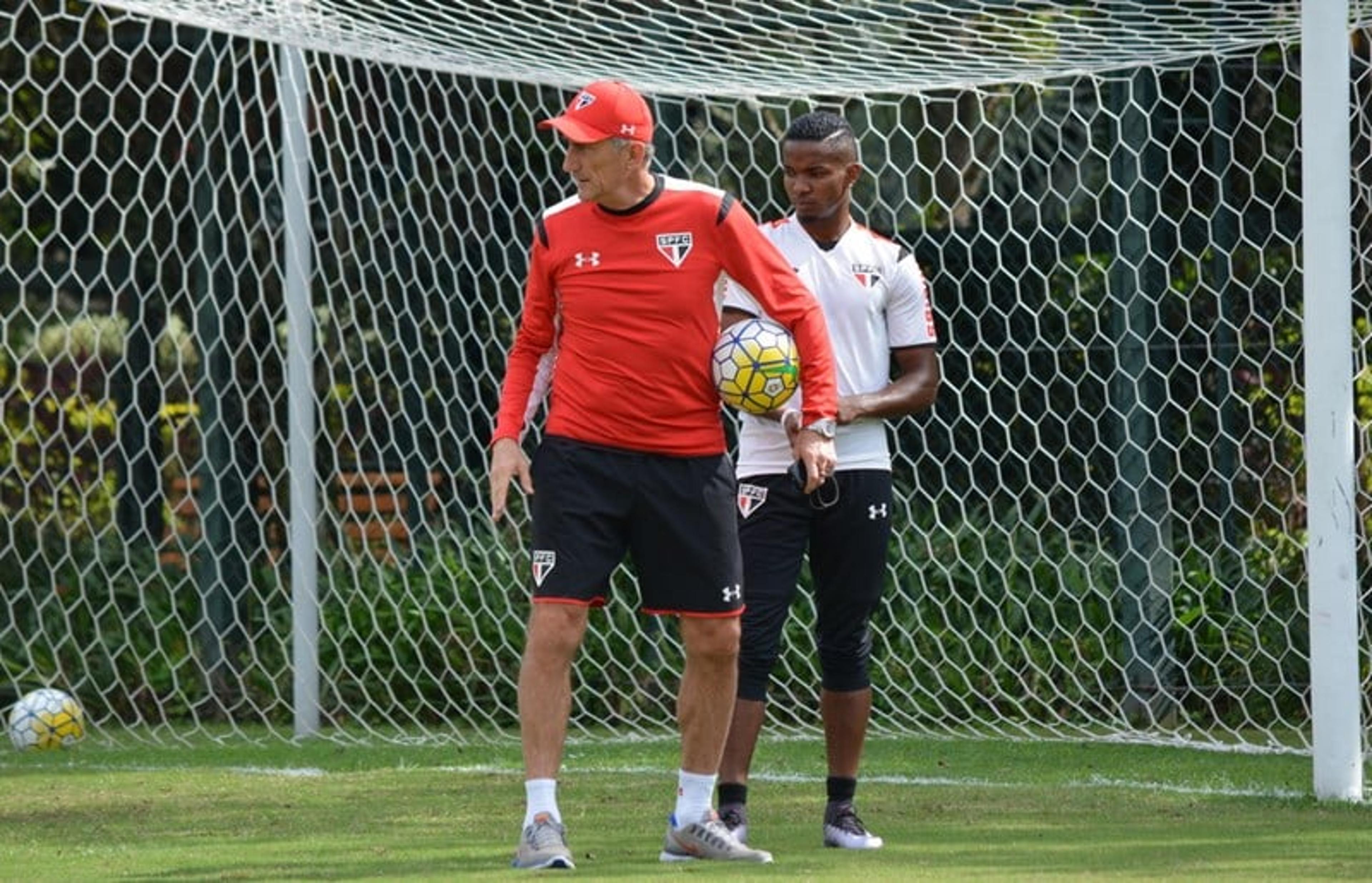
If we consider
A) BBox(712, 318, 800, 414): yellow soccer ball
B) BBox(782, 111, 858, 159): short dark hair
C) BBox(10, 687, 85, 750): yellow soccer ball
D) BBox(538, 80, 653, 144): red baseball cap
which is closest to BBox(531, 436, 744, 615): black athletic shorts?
BBox(712, 318, 800, 414): yellow soccer ball

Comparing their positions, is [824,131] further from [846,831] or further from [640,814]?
→ [640,814]

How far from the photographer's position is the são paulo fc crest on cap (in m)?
5.25

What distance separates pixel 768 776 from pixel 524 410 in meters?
2.38

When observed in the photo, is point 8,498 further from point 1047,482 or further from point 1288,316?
point 1288,316

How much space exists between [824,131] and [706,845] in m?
1.75

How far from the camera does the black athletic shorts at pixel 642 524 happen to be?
208 inches

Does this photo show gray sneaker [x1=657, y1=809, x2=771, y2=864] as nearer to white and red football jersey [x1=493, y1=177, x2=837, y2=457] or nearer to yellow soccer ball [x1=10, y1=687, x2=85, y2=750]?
white and red football jersey [x1=493, y1=177, x2=837, y2=457]

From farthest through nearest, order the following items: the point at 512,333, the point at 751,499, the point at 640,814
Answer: the point at 512,333
the point at 640,814
the point at 751,499

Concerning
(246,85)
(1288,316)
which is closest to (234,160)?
(246,85)

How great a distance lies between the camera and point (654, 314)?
534cm

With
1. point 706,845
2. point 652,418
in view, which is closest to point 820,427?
point 652,418

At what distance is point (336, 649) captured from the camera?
9711 millimetres

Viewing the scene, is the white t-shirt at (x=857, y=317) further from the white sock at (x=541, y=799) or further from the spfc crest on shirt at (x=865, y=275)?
the white sock at (x=541, y=799)

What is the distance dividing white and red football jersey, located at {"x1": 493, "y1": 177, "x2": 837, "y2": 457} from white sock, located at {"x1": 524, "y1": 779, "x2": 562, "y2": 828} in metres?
0.77
